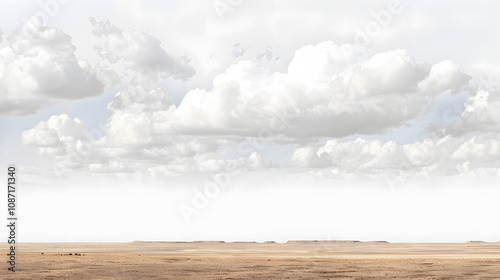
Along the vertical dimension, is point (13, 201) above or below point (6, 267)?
above

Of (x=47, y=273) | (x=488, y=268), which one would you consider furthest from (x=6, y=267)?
(x=488, y=268)

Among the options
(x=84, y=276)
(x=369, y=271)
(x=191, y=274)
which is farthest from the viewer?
(x=369, y=271)

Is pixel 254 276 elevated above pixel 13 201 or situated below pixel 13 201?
below

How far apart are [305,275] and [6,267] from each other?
34503 mm

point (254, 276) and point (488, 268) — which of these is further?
Answer: point (488, 268)

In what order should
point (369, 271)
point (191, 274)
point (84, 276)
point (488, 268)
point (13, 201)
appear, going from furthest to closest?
point (488, 268), point (369, 271), point (191, 274), point (84, 276), point (13, 201)

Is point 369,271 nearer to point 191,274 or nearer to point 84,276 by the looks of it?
point 191,274

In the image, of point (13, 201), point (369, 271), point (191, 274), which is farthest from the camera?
point (369, 271)

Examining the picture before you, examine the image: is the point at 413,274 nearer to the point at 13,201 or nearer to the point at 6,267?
the point at 13,201

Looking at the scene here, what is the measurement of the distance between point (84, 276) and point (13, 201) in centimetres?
1204

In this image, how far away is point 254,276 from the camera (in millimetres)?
56656

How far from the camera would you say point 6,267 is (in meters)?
64.2

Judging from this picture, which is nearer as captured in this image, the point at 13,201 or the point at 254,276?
the point at 13,201

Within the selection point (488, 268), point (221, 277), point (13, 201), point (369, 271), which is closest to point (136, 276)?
point (221, 277)
